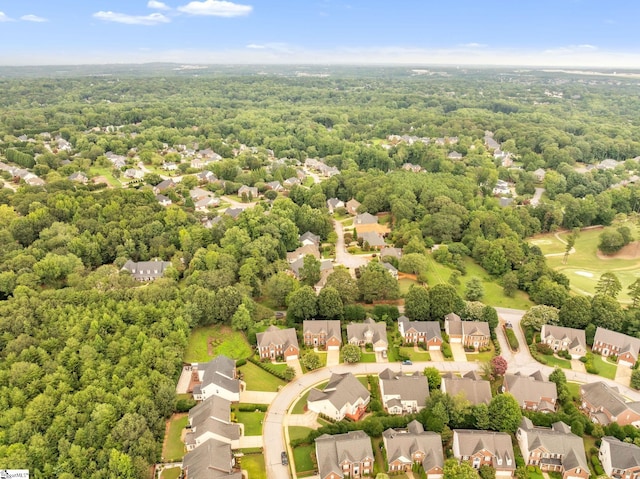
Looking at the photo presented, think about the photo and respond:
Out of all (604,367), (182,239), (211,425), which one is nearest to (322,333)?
(211,425)

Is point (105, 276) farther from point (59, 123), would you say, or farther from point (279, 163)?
point (59, 123)

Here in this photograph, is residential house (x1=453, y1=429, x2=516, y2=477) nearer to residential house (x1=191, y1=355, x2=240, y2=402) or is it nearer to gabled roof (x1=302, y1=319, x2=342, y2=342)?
gabled roof (x1=302, y1=319, x2=342, y2=342)

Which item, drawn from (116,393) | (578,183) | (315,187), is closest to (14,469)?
(116,393)

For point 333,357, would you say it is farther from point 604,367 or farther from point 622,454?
point 604,367

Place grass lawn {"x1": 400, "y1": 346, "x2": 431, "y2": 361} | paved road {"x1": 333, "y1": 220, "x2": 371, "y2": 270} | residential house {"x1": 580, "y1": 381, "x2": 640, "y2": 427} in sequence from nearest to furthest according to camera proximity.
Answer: residential house {"x1": 580, "y1": 381, "x2": 640, "y2": 427} → grass lawn {"x1": 400, "y1": 346, "x2": 431, "y2": 361} → paved road {"x1": 333, "y1": 220, "x2": 371, "y2": 270}

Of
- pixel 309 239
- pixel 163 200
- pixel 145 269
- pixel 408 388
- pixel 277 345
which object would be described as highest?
pixel 163 200

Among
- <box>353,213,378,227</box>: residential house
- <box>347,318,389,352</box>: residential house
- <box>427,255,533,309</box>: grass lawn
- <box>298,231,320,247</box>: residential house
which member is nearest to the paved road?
<box>298,231,320,247</box>: residential house

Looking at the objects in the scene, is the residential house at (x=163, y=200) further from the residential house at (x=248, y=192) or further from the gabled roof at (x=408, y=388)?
the gabled roof at (x=408, y=388)
